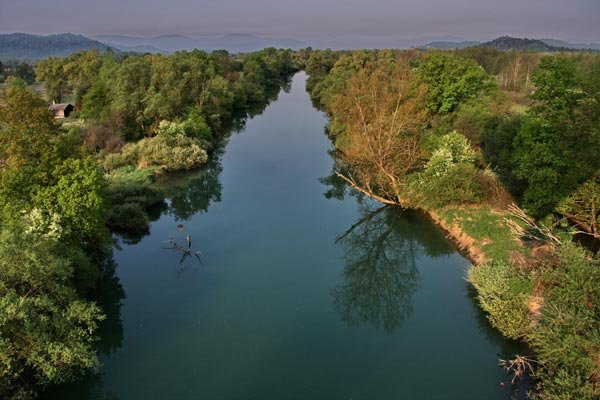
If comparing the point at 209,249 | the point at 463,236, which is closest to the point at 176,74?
the point at 209,249

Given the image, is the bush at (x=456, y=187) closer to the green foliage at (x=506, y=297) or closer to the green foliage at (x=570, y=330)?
the green foliage at (x=506, y=297)

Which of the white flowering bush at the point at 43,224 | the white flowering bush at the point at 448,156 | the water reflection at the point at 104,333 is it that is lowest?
the water reflection at the point at 104,333

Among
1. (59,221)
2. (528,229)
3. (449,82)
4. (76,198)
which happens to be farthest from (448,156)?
(59,221)

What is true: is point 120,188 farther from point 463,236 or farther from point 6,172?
point 463,236

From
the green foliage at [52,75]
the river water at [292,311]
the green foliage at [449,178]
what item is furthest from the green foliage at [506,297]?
the green foliage at [52,75]

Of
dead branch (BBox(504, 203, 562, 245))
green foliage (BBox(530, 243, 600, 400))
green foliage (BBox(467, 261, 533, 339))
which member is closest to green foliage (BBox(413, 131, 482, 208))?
dead branch (BBox(504, 203, 562, 245))

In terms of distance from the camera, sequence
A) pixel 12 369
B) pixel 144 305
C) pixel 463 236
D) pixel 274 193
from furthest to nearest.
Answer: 1. pixel 274 193
2. pixel 463 236
3. pixel 144 305
4. pixel 12 369

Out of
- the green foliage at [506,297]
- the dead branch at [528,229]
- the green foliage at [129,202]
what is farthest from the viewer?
the green foliage at [129,202]
